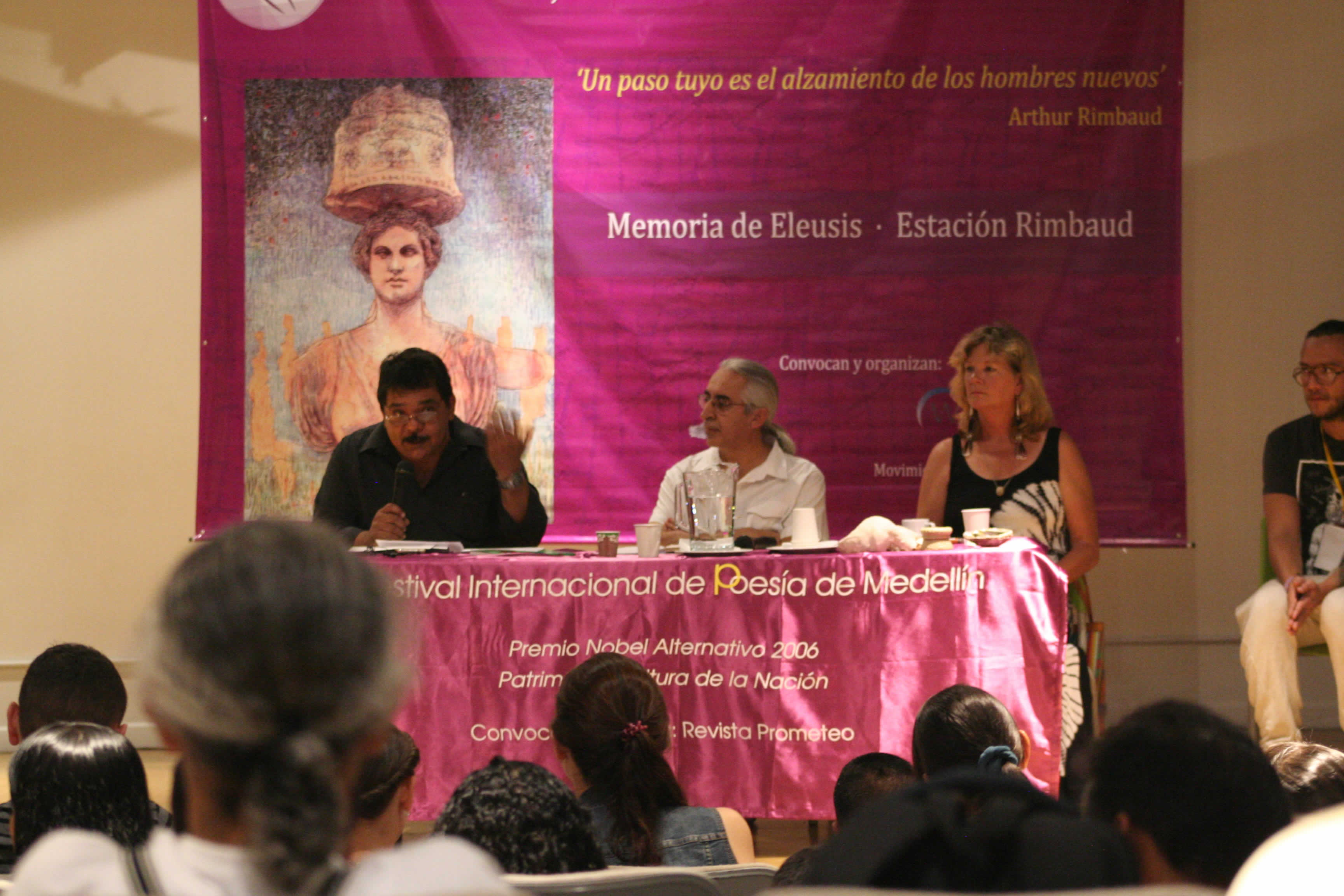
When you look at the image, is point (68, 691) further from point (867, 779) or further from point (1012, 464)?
point (1012, 464)

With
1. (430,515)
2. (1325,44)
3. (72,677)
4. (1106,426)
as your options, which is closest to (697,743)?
(430,515)

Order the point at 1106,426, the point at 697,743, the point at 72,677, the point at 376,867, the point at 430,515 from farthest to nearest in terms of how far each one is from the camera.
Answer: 1. the point at 1106,426
2. the point at 430,515
3. the point at 697,743
4. the point at 72,677
5. the point at 376,867

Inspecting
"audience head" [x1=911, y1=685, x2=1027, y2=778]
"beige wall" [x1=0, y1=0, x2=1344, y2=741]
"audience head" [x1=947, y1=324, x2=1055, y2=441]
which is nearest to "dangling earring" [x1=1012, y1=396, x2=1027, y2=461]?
"audience head" [x1=947, y1=324, x2=1055, y2=441]

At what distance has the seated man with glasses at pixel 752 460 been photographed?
13.1ft

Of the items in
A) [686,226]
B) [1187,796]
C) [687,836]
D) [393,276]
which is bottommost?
[687,836]

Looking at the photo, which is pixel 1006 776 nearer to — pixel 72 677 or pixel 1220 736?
pixel 1220 736

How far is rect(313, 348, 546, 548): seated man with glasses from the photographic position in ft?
12.3

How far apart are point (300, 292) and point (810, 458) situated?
185 cm

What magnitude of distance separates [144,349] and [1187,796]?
4522 millimetres

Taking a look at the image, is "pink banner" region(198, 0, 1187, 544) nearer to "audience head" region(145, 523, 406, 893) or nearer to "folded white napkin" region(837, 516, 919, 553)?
"folded white napkin" region(837, 516, 919, 553)

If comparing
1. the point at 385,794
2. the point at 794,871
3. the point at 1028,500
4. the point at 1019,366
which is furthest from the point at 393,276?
the point at 794,871

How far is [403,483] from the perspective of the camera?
3807 mm

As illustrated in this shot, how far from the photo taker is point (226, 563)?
84 cm

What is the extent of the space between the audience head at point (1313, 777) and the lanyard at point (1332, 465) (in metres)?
2.27
